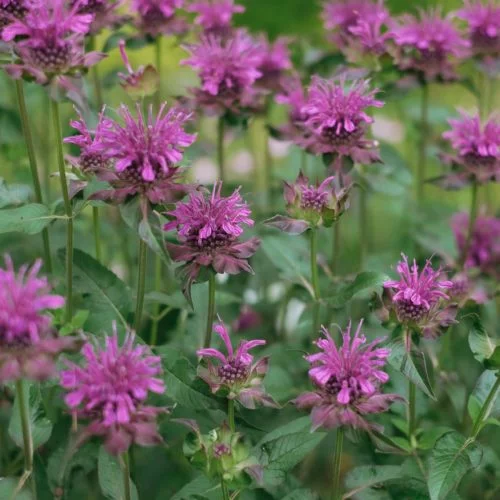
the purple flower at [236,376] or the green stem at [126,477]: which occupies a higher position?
the purple flower at [236,376]

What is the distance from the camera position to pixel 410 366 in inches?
44.8

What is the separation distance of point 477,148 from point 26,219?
0.79 meters

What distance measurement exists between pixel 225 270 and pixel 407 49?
2.47 feet

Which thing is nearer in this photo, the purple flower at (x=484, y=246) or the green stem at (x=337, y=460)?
the green stem at (x=337, y=460)

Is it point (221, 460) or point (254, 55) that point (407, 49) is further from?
point (221, 460)

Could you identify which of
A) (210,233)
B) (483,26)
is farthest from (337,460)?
(483,26)

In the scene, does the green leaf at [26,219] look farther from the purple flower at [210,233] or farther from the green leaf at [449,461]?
the green leaf at [449,461]

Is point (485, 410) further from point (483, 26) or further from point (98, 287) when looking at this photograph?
point (483, 26)

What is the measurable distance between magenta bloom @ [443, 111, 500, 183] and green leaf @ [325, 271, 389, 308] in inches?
14.3

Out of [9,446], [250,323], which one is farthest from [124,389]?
[250,323]

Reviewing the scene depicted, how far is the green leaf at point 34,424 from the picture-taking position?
1.11m

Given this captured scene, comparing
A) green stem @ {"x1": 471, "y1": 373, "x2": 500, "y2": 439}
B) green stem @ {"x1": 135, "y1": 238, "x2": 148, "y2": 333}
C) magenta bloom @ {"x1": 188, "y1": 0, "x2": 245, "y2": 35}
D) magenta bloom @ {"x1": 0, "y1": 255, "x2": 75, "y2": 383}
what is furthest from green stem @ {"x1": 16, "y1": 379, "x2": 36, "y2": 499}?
magenta bloom @ {"x1": 188, "y1": 0, "x2": 245, "y2": 35}

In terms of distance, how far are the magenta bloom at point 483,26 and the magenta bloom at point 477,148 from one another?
0.25 meters

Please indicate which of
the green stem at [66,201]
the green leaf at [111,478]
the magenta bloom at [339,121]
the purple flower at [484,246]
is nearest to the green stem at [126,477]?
the green leaf at [111,478]
